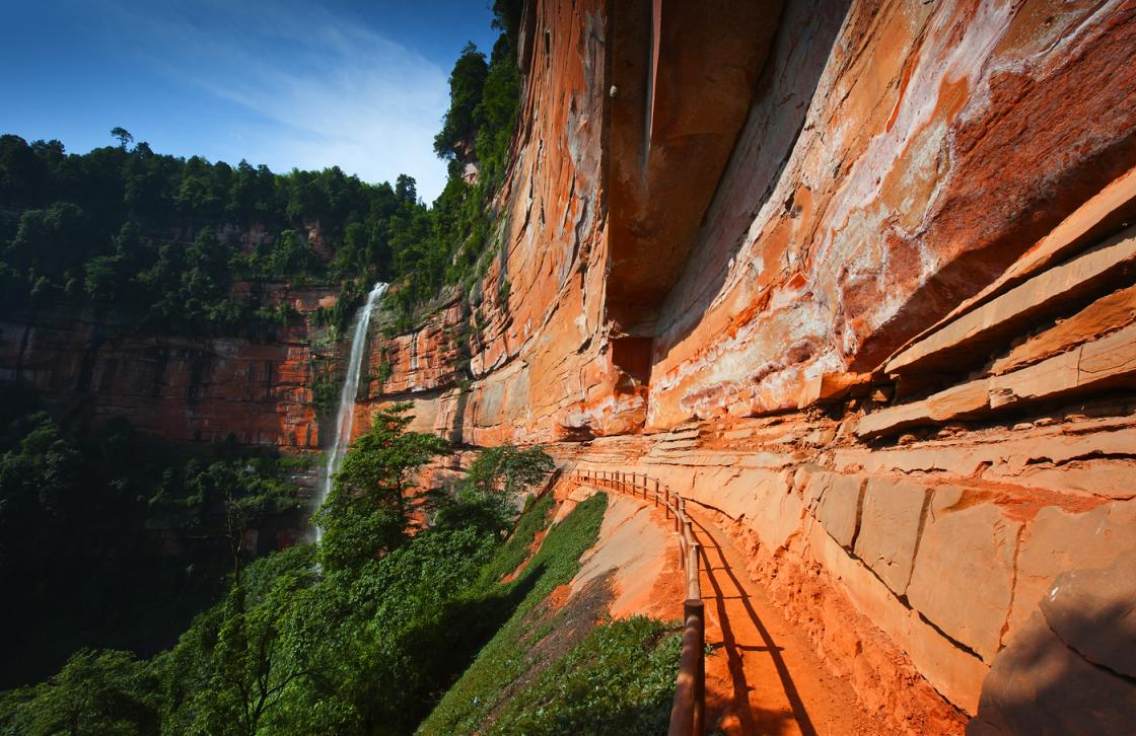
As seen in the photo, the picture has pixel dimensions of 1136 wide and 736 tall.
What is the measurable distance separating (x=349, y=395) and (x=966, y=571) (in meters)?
43.4

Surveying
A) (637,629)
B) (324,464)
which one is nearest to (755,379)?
(637,629)

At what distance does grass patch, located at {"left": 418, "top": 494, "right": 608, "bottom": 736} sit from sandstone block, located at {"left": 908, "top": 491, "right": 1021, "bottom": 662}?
449 cm

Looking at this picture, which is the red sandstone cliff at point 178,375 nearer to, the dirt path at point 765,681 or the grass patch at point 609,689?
the grass patch at point 609,689

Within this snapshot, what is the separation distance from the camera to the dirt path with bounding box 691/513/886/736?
111 inches

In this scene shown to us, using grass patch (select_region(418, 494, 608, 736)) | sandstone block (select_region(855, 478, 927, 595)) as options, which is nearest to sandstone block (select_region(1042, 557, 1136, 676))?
sandstone block (select_region(855, 478, 927, 595))

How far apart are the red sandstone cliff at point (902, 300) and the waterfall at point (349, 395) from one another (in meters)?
36.0

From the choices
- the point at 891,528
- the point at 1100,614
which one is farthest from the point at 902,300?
the point at 1100,614

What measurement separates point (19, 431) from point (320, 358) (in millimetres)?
20052

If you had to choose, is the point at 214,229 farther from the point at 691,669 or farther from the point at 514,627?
the point at 691,669

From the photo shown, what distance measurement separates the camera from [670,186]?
8242 mm

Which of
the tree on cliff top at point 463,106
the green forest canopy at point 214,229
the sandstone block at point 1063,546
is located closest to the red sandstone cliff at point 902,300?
the sandstone block at point 1063,546

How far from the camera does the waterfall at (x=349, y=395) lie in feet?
131

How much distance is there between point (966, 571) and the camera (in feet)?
7.07

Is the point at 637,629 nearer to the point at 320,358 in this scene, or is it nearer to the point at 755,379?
the point at 755,379
